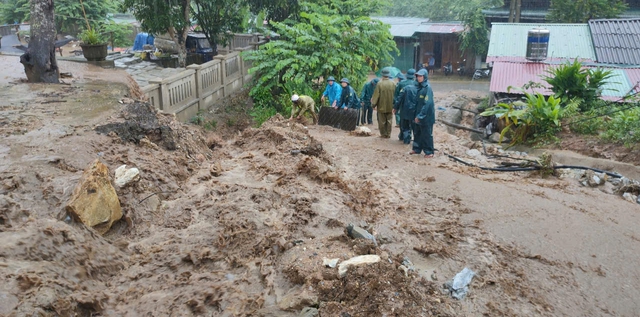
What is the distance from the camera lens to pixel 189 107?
12977 mm

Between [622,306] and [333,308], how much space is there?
2.88 metres

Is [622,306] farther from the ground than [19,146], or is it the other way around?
[19,146]

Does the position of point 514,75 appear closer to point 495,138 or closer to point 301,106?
point 495,138

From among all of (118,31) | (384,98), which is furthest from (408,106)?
(118,31)

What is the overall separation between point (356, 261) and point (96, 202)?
2.67 metres

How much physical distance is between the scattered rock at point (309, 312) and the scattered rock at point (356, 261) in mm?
502

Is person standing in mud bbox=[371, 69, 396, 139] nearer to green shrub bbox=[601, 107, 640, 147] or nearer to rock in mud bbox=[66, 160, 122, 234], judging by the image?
green shrub bbox=[601, 107, 640, 147]

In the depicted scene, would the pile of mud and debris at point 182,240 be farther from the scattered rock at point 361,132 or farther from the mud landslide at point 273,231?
the scattered rock at point 361,132

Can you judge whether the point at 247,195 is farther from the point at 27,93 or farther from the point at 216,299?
the point at 27,93

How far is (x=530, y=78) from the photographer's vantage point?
16.3 m

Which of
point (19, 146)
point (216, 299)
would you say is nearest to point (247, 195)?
point (216, 299)

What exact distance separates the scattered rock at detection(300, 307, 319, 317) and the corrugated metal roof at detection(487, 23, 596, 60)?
16.2 metres

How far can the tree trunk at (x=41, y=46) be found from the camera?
1023 cm

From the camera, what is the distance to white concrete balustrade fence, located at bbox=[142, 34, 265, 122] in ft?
37.4
